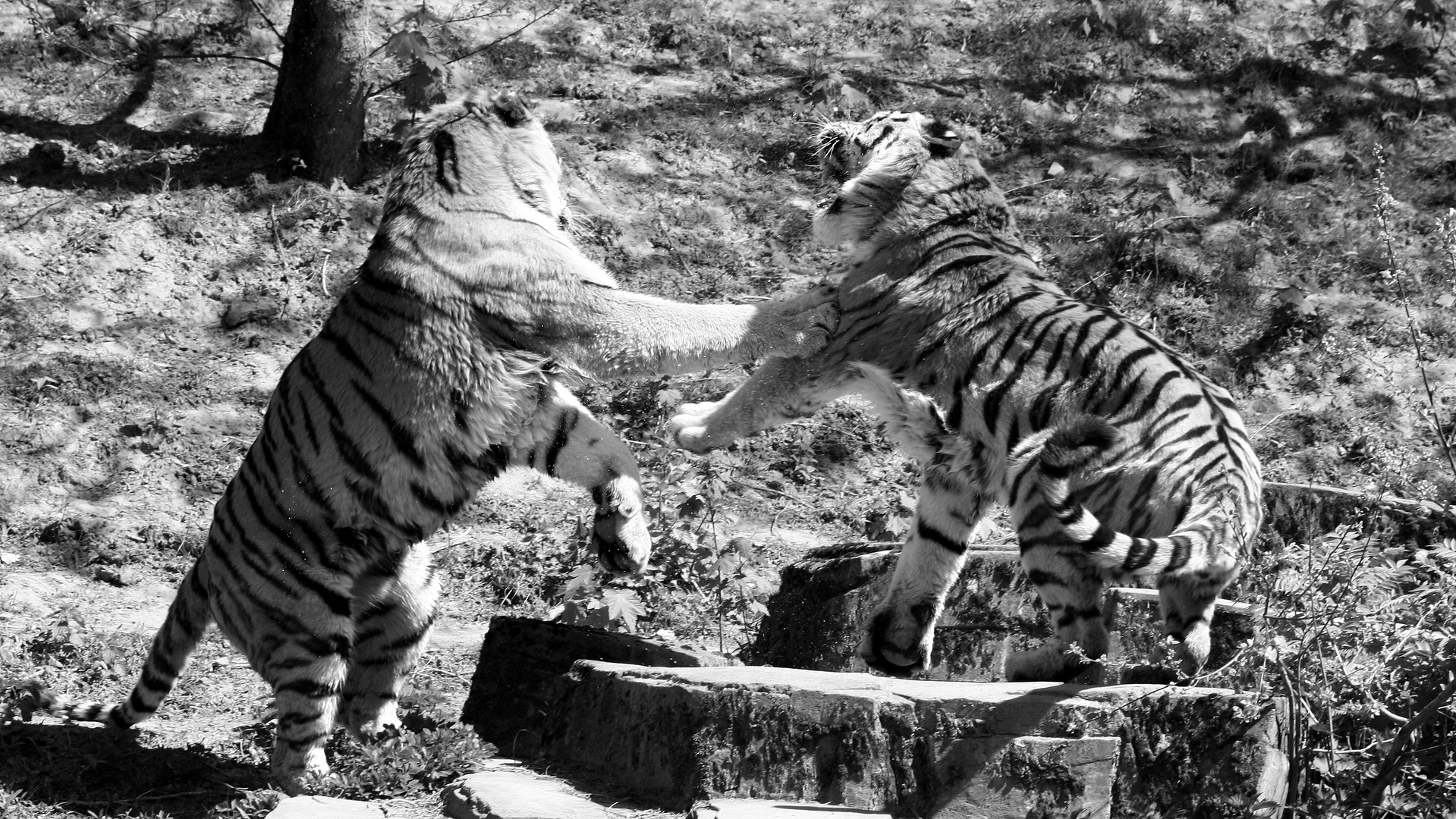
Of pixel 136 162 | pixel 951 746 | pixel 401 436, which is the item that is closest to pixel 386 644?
pixel 401 436

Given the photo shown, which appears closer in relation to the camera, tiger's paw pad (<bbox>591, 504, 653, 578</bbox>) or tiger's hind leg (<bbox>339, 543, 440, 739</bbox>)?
tiger's paw pad (<bbox>591, 504, 653, 578</bbox>)

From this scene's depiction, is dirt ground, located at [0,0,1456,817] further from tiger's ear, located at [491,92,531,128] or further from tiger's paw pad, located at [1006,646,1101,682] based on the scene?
tiger's ear, located at [491,92,531,128]

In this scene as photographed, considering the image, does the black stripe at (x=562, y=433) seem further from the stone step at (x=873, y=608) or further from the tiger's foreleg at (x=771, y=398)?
the stone step at (x=873, y=608)

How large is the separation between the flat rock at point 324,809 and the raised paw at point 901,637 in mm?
1569

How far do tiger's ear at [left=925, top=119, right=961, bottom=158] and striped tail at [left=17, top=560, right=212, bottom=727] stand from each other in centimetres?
268

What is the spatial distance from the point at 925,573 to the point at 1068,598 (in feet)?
1.75

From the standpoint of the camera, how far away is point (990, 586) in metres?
4.59

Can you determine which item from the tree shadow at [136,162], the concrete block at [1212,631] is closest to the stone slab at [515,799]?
the concrete block at [1212,631]

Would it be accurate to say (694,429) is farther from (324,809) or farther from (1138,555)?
(324,809)

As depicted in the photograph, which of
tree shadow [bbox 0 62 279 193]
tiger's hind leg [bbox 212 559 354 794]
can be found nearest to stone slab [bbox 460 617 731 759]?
tiger's hind leg [bbox 212 559 354 794]

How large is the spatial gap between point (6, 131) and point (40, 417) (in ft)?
6.58

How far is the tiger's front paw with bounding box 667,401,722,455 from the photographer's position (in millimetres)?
4320

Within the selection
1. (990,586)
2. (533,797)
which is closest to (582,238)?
(990,586)

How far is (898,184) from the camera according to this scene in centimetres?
448
